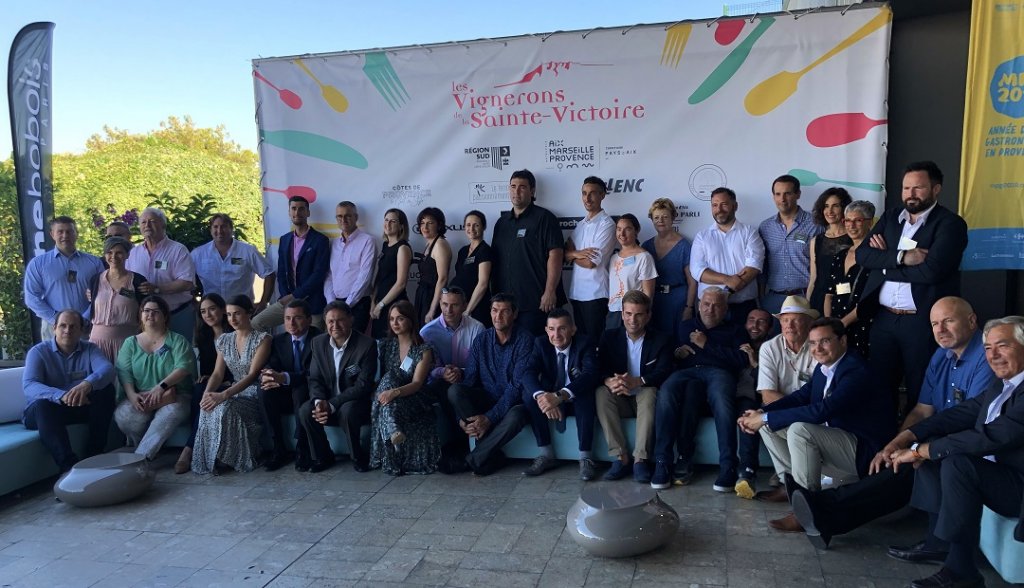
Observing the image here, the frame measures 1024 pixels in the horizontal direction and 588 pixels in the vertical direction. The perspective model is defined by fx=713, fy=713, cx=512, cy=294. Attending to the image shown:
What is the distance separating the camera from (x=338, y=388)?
4469 millimetres

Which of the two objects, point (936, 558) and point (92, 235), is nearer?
point (936, 558)

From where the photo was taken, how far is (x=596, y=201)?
16.0 ft

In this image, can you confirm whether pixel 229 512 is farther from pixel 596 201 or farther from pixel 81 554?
pixel 596 201

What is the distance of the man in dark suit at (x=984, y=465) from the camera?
2.54 m

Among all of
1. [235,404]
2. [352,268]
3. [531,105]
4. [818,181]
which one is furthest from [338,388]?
[818,181]

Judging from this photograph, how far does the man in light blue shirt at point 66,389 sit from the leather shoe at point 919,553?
4407 mm

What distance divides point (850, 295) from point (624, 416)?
139 centimetres

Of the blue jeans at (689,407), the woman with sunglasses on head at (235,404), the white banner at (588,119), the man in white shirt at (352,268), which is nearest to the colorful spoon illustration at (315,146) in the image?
the white banner at (588,119)

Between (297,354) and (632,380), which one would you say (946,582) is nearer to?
(632,380)

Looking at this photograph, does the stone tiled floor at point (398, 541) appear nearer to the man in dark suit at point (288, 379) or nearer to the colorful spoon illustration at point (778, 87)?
the man in dark suit at point (288, 379)

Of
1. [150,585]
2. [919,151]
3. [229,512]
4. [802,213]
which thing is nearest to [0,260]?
[229,512]

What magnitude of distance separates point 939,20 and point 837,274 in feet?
6.60

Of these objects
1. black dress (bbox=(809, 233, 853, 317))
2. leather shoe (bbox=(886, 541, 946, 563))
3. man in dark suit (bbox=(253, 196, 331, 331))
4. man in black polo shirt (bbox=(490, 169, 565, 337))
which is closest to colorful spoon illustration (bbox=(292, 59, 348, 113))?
man in dark suit (bbox=(253, 196, 331, 331))

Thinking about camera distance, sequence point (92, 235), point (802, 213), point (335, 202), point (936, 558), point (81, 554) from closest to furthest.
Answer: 1. point (936, 558)
2. point (81, 554)
3. point (802, 213)
4. point (335, 202)
5. point (92, 235)
